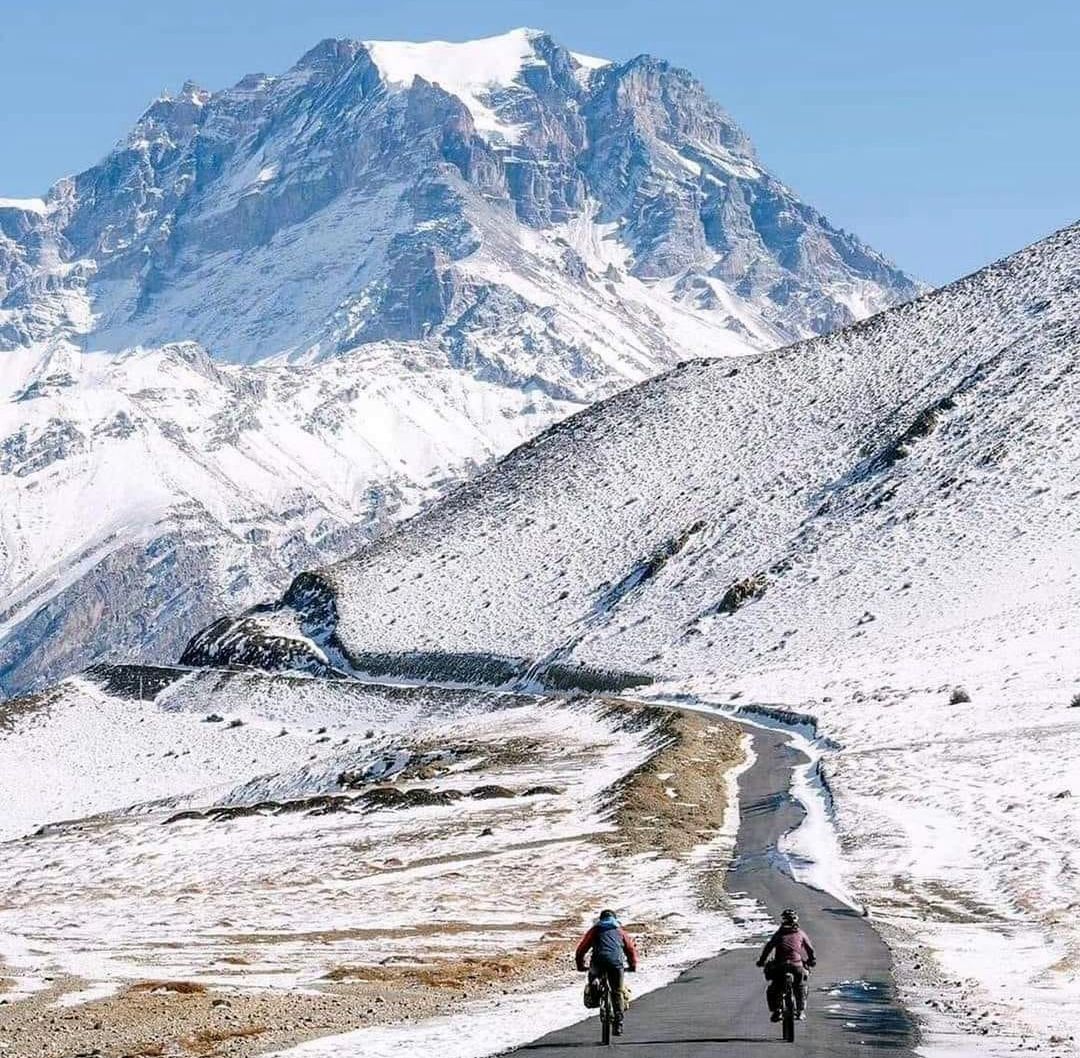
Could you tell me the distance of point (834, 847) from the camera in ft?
138

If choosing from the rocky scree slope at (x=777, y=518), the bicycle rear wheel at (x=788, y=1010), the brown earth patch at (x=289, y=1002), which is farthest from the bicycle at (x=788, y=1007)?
the rocky scree slope at (x=777, y=518)

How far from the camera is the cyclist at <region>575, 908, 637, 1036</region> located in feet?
72.7

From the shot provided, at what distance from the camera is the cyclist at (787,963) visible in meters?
22.0

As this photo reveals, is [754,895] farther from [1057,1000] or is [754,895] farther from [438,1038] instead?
[438,1038]

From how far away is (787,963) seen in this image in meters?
22.1

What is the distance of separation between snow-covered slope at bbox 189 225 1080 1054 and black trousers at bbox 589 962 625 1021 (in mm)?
4767

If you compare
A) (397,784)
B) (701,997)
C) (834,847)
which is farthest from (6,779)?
(701,997)

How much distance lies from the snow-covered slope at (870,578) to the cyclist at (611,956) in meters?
4.66

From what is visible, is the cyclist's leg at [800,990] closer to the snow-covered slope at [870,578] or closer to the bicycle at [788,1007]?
the bicycle at [788,1007]

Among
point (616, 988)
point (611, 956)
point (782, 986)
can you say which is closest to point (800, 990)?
point (782, 986)

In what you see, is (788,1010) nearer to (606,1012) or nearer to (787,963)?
(787,963)

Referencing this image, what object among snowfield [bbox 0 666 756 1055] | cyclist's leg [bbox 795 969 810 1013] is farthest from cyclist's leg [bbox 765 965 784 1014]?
snowfield [bbox 0 666 756 1055]

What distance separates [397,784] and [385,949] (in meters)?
32.3

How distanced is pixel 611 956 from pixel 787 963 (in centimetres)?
224
